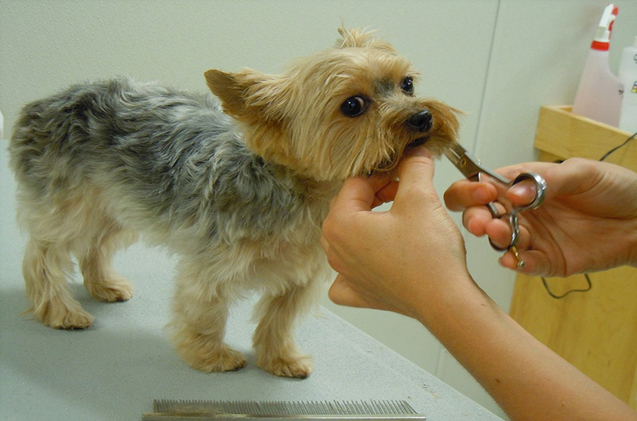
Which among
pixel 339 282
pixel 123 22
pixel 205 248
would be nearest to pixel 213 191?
pixel 205 248

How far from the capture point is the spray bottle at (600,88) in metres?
2.01

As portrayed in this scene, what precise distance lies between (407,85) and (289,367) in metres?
0.51

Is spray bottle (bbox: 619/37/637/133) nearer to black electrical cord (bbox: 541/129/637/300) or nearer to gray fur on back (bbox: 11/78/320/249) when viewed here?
black electrical cord (bbox: 541/129/637/300)

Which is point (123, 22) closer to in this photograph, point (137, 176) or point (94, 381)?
point (137, 176)

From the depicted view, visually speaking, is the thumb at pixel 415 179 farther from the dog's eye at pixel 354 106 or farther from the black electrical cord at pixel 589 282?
the black electrical cord at pixel 589 282

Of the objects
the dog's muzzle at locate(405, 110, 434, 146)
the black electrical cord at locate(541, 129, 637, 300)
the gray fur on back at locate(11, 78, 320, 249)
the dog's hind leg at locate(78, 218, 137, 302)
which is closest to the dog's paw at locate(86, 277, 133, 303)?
the dog's hind leg at locate(78, 218, 137, 302)

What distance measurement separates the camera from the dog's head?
2.76ft

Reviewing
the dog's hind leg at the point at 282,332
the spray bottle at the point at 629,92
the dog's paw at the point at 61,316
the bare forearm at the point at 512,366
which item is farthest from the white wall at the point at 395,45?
the bare forearm at the point at 512,366

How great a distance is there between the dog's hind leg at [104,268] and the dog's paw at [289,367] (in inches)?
13.8

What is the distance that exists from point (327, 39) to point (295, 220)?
90 centimetres

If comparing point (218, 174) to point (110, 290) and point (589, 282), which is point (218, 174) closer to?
point (110, 290)

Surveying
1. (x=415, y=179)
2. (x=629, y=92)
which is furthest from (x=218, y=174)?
(x=629, y=92)

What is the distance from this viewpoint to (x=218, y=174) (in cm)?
101

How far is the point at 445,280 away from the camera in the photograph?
2.24 ft
